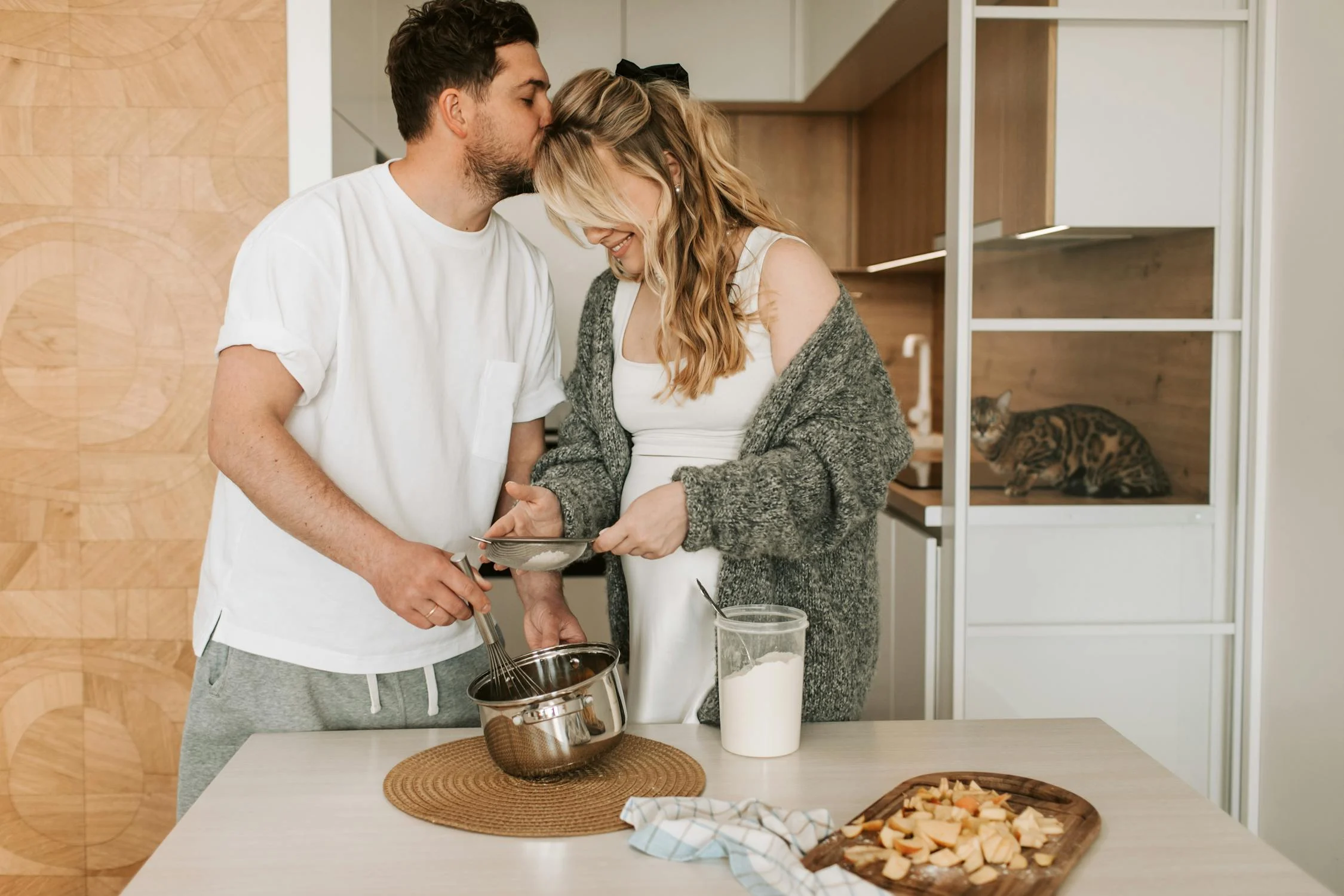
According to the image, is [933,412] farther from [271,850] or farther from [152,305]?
[271,850]

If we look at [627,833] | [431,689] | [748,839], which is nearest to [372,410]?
[431,689]

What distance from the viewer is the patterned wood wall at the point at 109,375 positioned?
2.02 m

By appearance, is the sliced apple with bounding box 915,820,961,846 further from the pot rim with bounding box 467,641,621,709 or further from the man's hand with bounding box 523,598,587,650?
the man's hand with bounding box 523,598,587,650

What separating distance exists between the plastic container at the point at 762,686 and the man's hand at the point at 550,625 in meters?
0.33

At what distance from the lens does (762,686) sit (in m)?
1.21

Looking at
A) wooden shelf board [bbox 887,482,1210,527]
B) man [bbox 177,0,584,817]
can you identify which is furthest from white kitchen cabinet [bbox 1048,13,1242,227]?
man [bbox 177,0,584,817]

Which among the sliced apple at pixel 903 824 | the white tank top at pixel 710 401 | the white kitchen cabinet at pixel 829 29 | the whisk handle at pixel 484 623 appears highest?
the white kitchen cabinet at pixel 829 29

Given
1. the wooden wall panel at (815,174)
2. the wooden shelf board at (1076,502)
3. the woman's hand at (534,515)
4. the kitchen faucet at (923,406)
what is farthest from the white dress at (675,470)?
the wooden wall panel at (815,174)

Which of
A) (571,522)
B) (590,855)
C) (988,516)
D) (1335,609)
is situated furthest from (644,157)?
(1335,609)

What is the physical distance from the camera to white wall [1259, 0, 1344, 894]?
68.9 inches

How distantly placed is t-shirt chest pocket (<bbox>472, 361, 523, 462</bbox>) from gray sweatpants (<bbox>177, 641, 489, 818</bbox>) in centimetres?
32

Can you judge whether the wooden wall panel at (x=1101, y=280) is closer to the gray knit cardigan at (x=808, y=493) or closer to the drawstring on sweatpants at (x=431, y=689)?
Answer: the gray knit cardigan at (x=808, y=493)

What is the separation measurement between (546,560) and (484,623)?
0.10 m

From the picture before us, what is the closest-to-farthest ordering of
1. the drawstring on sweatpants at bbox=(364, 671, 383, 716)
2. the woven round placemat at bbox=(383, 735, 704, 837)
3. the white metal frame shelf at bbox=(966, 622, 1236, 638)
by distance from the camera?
the woven round placemat at bbox=(383, 735, 704, 837) < the drawstring on sweatpants at bbox=(364, 671, 383, 716) < the white metal frame shelf at bbox=(966, 622, 1236, 638)
